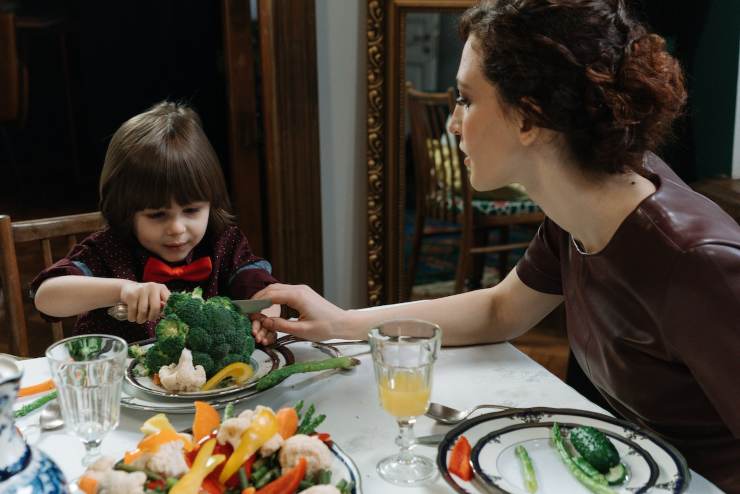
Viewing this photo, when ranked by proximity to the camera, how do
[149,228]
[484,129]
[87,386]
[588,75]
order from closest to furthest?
[87,386]
[588,75]
[484,129]
[149,228]

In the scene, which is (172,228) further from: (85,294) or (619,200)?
(619,200)

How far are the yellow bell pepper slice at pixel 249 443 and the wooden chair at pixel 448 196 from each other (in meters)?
2.38

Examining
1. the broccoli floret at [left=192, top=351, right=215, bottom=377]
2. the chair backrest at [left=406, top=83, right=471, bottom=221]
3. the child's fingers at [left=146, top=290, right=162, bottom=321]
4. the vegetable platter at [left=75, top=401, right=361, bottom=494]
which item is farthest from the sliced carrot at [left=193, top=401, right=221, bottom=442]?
the chair backrest at [left=406, top=83, right=471, bottom=221]

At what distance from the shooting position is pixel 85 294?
1529mm

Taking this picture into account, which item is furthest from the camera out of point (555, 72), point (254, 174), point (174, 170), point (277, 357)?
point (254, 174)

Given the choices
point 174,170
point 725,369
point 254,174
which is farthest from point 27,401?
point 254,174

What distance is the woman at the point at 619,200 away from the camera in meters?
1.03

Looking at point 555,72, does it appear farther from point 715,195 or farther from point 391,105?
point 391,105

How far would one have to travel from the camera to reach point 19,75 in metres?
4.07

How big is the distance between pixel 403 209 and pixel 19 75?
2362mm

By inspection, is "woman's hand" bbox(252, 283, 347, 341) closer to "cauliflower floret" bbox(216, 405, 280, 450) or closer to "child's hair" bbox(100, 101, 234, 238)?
"child's hair" bbox(100, 101, 234, 238)

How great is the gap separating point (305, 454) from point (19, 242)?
1.10 meters

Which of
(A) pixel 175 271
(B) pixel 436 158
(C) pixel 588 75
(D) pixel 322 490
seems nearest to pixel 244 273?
(A) pixel 175 271

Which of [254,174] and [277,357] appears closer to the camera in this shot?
[277,357]
